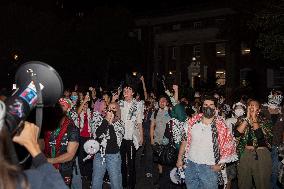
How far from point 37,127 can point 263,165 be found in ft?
19.8

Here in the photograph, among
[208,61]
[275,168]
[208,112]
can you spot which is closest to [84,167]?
[275,168]

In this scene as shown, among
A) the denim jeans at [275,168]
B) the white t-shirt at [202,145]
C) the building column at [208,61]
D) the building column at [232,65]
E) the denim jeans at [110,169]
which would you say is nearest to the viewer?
the white t-shirt at [202,145]

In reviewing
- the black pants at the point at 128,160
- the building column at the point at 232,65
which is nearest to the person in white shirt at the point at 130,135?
the black pants at the point at 128,160

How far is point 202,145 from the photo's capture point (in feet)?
23.2

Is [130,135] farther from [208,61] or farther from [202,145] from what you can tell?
[208,61]

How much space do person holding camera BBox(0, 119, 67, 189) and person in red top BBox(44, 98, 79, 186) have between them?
3.41 m

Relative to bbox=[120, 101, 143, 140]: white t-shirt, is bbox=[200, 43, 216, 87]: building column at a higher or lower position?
higher

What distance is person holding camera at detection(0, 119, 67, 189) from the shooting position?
7.37 feet

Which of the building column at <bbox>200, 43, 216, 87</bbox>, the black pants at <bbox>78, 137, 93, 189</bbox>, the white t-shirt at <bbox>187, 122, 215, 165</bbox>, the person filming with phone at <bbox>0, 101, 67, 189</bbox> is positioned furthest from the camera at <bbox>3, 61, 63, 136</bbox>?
the building column at <bbox>200, 43, 216, 87</bbox>

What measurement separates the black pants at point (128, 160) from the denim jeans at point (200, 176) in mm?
2446

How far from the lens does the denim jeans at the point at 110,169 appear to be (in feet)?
26.4

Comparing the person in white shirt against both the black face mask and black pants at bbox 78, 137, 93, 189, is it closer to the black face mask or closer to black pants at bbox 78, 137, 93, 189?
black pants at bbox 78, 137, 93, 189

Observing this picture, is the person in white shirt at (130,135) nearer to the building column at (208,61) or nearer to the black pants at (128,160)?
the black pants at (128,160)

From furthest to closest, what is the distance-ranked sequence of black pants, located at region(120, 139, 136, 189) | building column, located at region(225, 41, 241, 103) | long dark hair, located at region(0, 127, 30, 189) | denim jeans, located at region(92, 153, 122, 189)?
building column, located at region(225, 41, 241, 103)
black pants, located at region(120, 139, 136, 189)
denim jeans, located at region(92, 153, 122, 189)
long dark hair, located at region(0, 127, 30, 189)
